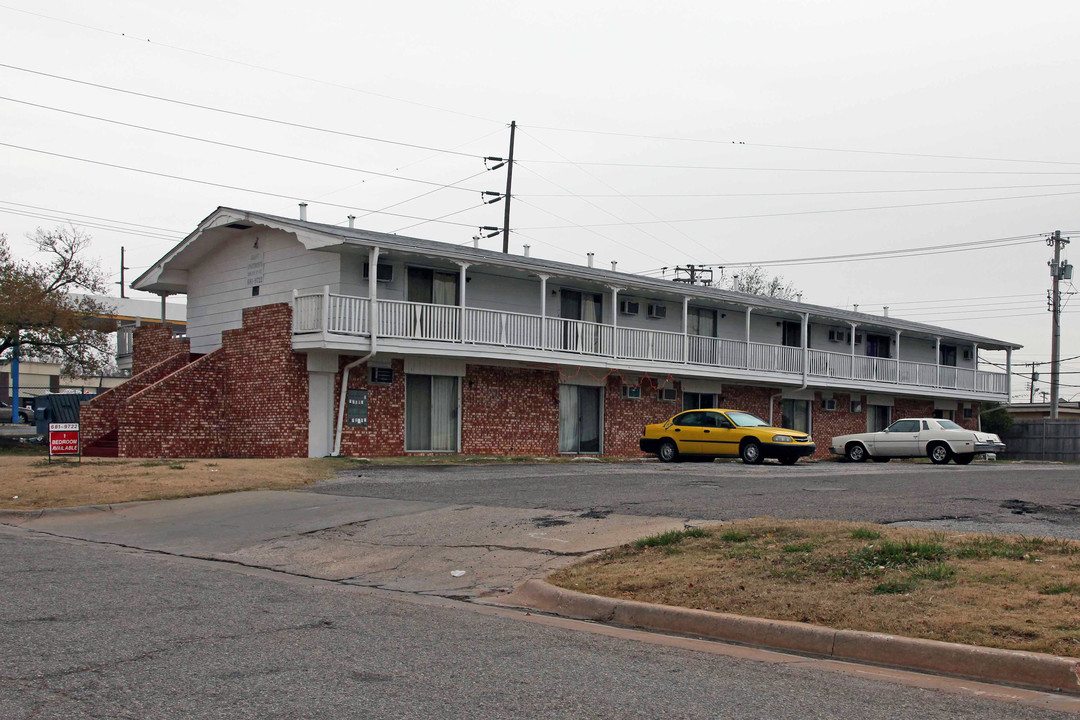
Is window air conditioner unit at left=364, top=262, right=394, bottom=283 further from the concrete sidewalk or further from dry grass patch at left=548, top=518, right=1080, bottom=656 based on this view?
dry grass patch at left=548, top=518, right=1080, bottom=656

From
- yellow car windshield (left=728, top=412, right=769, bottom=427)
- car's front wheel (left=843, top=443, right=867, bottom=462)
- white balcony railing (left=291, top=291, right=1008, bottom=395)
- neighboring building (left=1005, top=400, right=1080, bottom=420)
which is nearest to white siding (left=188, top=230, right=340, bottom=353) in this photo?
white balcony railing (left=291, top=291, right=1008, bottom=395)

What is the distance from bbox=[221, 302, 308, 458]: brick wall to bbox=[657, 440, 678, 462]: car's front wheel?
30.8 feet

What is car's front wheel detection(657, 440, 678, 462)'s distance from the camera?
91.0ft

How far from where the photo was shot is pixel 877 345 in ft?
143

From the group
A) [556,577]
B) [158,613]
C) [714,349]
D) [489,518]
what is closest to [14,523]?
[489,518]

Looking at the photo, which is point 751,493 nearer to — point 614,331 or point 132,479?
point 132,479

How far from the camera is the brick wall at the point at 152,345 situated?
31000mm

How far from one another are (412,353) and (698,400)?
41.8ft

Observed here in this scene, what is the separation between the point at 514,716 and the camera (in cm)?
540

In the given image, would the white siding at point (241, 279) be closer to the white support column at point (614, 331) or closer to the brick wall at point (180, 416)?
the brick wall at point (180, 416)

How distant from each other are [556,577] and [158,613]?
3.56m

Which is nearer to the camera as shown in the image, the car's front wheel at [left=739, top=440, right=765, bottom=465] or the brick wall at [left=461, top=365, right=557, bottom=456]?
the car's front wheel at [left=739, top=440, right=765, bottom=465]

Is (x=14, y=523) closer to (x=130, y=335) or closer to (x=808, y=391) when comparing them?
(x=130, y=335)

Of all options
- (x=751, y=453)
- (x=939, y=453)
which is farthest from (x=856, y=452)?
(x=751, y=453)
